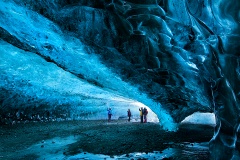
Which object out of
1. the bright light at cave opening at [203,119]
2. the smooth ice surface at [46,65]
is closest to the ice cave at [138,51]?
the smooth ice surface at [46,65]

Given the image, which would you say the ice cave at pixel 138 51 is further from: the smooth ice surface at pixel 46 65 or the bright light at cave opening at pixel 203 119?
the bright light at cave opening at pixel 203 119

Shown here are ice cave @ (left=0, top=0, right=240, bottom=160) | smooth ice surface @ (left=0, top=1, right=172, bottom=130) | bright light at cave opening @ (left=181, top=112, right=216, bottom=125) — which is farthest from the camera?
bright light at cave opening @ (left=181, top=112, right=216, bottom=125)

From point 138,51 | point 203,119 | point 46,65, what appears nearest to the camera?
point 138,51

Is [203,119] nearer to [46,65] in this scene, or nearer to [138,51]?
[138,51]

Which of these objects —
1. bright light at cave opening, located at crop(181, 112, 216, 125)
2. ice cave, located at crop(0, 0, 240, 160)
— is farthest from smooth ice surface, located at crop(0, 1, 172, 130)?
bright light at cave opening, located at crop(181, 112, 216, 125)

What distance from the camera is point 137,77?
35.8 feet

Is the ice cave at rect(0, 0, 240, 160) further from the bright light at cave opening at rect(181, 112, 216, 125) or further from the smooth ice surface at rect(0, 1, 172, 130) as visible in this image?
the bright light at cave opening at rect(181, 112, 216, 125)

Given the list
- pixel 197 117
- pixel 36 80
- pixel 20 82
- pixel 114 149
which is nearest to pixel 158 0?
pixel 114 149

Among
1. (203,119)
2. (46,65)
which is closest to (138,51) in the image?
(46,65)

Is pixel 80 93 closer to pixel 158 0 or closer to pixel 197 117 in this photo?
pixel 158 0

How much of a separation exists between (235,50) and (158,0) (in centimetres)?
247

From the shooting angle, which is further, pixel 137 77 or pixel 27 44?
pixel 137 77

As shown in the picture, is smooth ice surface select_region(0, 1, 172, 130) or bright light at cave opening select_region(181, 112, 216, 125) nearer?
smooth ice surface select_region(0, 1, 172, 130)

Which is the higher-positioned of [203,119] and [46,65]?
[46,65]
